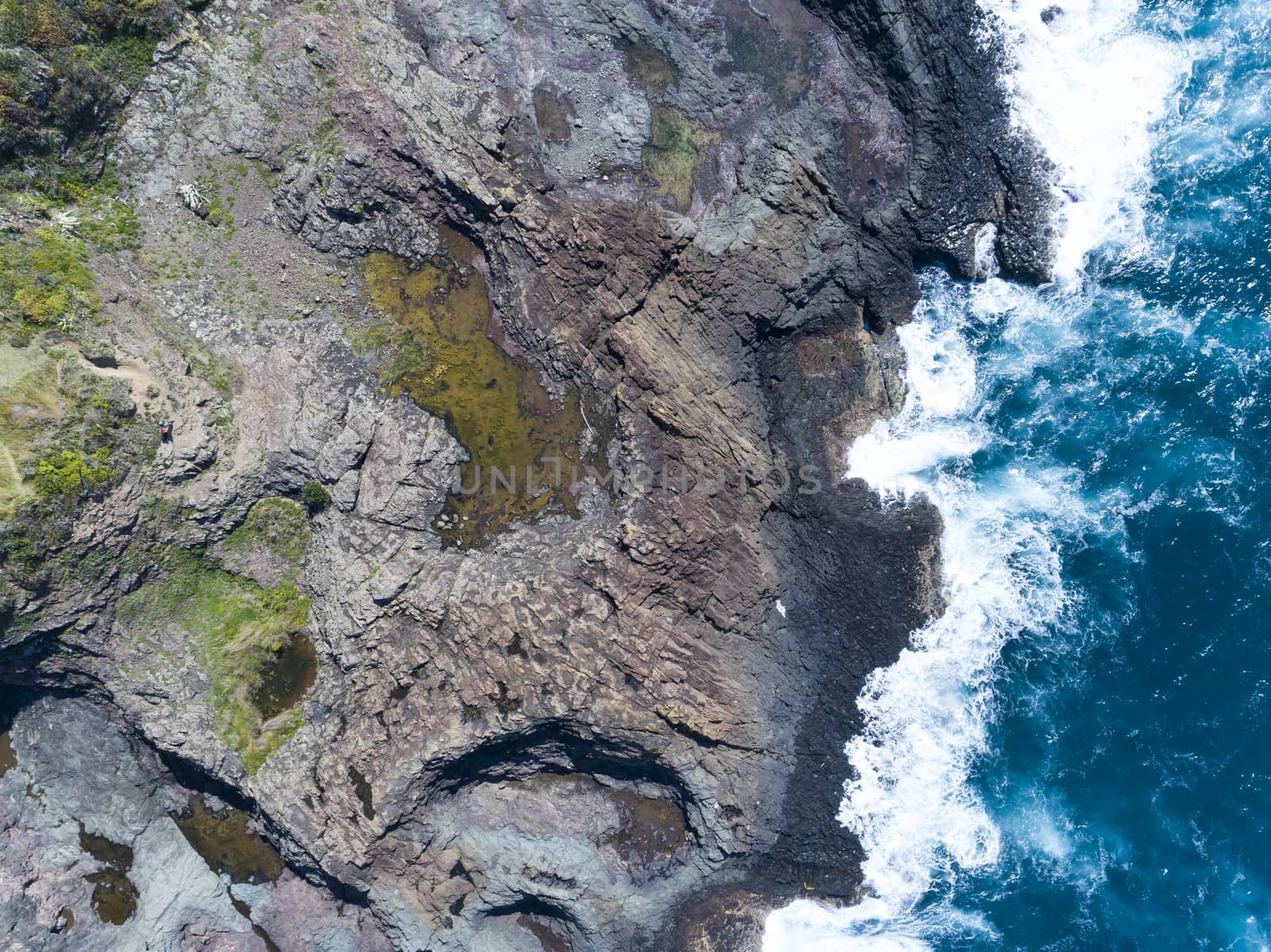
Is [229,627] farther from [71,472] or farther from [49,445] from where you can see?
[49,445]

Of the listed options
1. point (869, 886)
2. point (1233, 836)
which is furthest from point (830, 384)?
point (1233, 836)

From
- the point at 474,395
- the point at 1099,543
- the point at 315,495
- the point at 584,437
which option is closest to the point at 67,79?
the point at 315,495

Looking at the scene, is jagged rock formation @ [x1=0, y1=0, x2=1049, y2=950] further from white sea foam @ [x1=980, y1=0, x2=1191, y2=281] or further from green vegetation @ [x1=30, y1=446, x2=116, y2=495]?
white sea foam @ [x1=980, y1=0, x2=1191, y2=281]

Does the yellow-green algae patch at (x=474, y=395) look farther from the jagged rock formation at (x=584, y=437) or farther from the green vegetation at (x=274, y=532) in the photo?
the green vegetation at (x=274, y=532)

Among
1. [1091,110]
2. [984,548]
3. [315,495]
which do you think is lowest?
[315,495]

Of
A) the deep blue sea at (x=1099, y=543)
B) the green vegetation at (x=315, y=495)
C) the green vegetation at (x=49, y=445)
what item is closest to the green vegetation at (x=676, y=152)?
the deep blue sea at (x=1099, y=543)

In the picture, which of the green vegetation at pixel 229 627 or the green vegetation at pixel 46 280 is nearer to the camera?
the green vegetation at pixel 46 280
